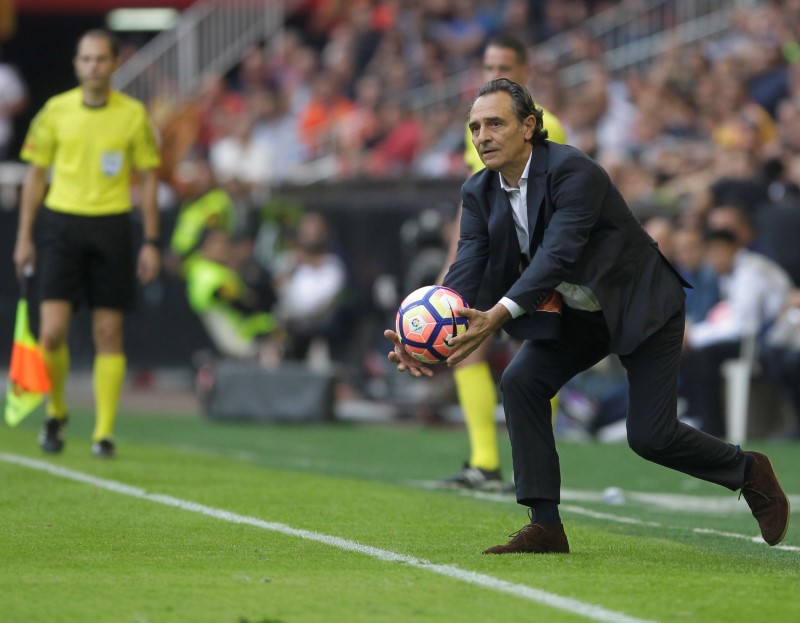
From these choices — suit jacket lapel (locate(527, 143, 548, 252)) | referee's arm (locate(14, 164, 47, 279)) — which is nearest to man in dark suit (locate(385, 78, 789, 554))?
suit jacket lapel (locate(527, 143, 548, 252))

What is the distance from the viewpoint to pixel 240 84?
2602cm

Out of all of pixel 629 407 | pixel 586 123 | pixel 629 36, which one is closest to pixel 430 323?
pixel 629 407

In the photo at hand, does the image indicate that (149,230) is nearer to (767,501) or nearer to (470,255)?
(470,255)

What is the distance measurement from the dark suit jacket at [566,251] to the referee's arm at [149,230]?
4347 millimetres

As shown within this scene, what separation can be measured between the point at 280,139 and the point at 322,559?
663 inches

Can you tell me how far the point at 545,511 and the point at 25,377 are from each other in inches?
203

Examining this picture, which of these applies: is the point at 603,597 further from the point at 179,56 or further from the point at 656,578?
the point at 179,56

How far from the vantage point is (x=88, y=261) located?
10.6 m

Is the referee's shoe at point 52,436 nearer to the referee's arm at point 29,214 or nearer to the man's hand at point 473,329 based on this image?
the referee's arm at point 29,214

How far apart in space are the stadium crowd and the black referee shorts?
5539 millimetres

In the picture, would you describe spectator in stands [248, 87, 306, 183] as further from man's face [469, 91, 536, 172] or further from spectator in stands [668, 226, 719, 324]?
man's face [469, 91, 536, 172]

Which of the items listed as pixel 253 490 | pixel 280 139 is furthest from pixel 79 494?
pixel 280 139

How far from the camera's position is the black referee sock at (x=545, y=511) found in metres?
6.54

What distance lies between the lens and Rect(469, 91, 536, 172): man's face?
6398 mm
